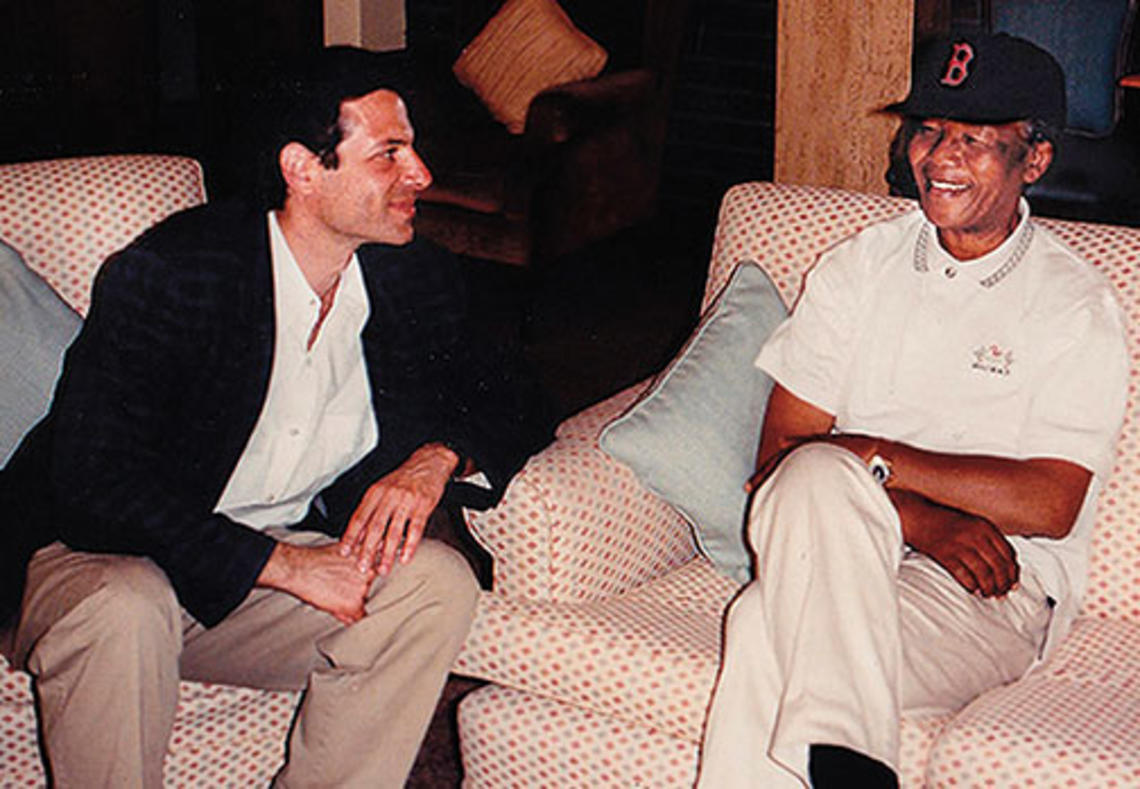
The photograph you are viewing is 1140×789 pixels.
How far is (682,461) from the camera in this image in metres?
2.12

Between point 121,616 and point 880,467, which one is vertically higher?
point 880,467

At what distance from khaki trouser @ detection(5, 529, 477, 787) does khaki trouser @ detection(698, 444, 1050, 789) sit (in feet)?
1.35

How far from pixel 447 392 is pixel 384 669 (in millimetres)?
467

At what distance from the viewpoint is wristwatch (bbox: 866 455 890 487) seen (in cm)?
204

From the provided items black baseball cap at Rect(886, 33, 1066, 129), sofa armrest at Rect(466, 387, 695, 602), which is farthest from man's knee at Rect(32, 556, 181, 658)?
black baseball cap at Rect(886, 33, 1066, 129)

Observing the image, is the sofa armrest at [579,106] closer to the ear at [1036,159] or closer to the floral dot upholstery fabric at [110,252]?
the floral dot upholstery fabric at [110,252]

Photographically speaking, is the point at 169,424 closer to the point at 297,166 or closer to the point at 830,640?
the point at 297,166

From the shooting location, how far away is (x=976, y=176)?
208cm

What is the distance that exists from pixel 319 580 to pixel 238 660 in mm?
167

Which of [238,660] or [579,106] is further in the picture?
[579,106]

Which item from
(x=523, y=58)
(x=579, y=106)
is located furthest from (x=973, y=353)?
(x=523, y=58)

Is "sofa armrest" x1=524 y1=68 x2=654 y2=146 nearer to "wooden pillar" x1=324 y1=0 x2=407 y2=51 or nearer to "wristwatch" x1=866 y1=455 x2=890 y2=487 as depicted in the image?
"wooden pillar" x1=324 y1=0 x2=407 y2=51

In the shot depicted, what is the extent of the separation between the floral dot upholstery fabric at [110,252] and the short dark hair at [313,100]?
1.30 feet

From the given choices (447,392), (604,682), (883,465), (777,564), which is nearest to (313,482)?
(447,392)
